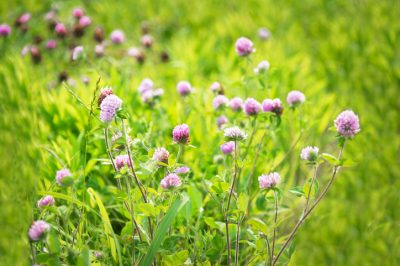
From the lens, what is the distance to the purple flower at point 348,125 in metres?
1.14

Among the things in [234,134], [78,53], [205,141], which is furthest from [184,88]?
[234,134]

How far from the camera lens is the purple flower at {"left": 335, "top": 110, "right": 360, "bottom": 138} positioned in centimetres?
114

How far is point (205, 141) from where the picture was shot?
1893 millimetres

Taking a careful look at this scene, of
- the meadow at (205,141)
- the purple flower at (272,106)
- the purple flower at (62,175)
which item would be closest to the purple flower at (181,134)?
the meadow at (205,141)

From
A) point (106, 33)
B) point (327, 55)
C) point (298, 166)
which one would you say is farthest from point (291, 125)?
point (106, 33)

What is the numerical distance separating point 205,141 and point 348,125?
81 centimetres

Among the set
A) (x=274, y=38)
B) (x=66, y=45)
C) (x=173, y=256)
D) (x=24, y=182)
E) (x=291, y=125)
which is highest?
(x=274, y=38)

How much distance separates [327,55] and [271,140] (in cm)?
98

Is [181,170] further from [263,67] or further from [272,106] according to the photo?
[263,67]

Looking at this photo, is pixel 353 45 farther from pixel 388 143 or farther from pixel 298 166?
pixel 298 166

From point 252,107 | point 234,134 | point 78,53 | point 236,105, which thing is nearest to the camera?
point 234,134

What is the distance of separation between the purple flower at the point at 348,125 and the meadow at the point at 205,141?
0.07ft

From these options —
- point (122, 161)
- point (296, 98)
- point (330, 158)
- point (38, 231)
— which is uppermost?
point (296, 98)

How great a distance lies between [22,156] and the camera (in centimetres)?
171
